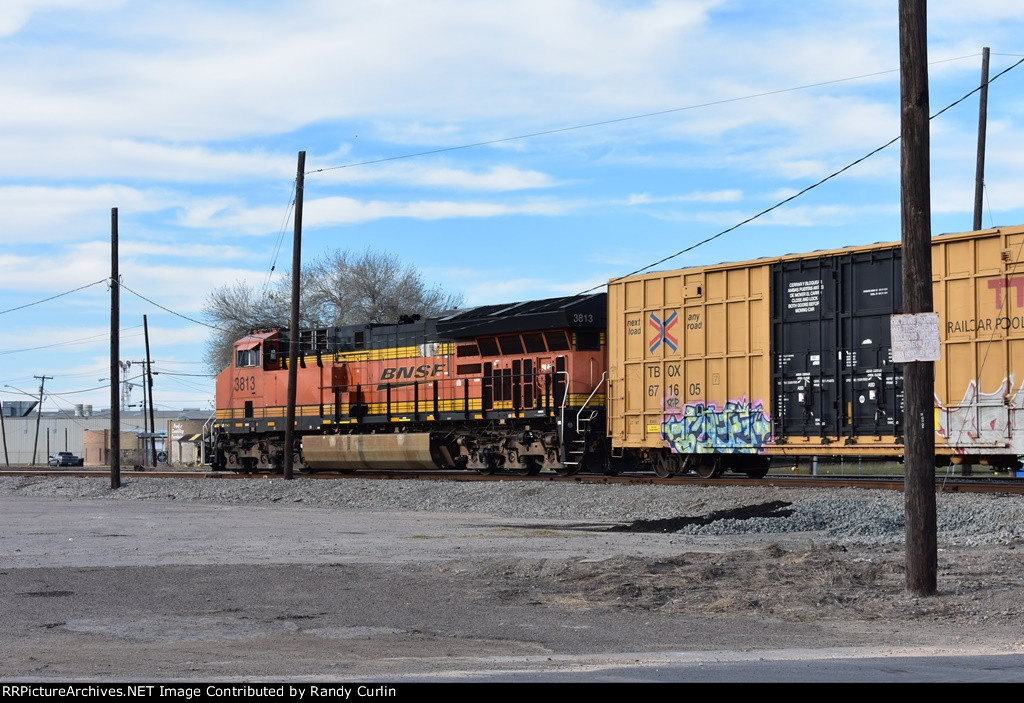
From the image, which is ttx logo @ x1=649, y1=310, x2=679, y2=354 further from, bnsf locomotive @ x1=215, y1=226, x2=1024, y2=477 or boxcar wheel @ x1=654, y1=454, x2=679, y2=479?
boxcar wheel @ x1=654, y1=454, x2=679, y2=479

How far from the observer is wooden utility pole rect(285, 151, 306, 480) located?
34.4 metres

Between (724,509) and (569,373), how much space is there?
8731 mm

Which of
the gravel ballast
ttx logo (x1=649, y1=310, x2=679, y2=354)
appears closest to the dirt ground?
the gravel ballast

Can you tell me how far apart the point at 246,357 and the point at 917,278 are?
3070 cm

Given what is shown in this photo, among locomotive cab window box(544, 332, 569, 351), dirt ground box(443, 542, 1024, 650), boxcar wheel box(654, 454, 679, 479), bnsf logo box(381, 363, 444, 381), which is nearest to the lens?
dirt ground box(443, 542, 1024, 650)

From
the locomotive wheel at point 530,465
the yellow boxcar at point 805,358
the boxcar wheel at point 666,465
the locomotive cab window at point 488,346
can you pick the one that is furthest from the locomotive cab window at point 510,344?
the boxcar wheel at point 666,465

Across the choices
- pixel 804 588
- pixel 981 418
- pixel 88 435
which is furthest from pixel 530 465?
pixel 88 435

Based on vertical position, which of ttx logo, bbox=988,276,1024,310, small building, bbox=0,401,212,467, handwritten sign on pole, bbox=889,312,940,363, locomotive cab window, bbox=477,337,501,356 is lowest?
small building, bbox=0,401,212,467

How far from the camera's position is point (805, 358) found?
2303 cm

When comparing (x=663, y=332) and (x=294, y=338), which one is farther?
(x=294, y=338)

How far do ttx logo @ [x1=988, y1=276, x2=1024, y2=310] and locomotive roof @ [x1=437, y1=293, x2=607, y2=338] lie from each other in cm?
1117

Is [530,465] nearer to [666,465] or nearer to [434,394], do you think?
[434,394]

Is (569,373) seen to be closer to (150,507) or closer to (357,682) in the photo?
(150,507)

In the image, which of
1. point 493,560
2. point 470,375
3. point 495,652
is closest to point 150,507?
point 470,375
